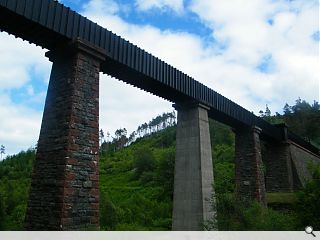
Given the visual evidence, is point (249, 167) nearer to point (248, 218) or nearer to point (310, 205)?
point (248, 218)

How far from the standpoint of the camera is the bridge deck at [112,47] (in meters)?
9.95

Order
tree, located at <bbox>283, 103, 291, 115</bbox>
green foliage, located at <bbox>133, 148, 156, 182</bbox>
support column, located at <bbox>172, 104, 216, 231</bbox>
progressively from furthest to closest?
green foliage, located at <bbox>133, 148, 156, 182</bbox>
tree, located at <bbox>283, 103, 291, 115</bbox>
support column, located at <bbox>172, 104, 216, 231</bbox>

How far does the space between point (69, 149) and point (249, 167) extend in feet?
49.1

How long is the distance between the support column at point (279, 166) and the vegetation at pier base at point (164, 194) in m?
2.71

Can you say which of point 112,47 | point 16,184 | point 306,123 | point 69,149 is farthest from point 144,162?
point 69,149

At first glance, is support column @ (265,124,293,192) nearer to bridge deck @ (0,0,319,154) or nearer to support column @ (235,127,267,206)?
support column @ (235,127,267,206)

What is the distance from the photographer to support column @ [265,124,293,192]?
87.9ft

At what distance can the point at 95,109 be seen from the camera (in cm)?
1097

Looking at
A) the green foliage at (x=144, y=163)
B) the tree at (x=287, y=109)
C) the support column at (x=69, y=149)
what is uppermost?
the tree at (x=287, y=109)

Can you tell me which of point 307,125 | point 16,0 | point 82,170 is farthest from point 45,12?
point 307,125

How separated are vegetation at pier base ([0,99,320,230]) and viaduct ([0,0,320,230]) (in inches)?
83.0

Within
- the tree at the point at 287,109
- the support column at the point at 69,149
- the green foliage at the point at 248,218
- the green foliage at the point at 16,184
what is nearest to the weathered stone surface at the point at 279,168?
the green foliage at the point at 248,218

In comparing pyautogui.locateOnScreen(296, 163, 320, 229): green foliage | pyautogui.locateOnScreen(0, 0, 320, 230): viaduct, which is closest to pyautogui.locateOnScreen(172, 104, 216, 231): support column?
pyautogui.locateOnScreen(0, 0, 320, 230): viaduct

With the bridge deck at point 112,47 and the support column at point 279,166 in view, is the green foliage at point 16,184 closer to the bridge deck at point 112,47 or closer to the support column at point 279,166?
the bridge deck at point 112,47
